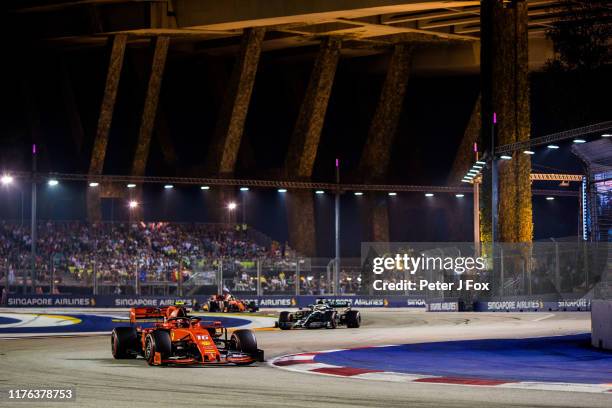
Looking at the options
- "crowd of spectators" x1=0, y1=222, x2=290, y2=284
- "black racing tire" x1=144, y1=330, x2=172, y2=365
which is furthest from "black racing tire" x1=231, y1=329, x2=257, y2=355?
"crowd of spectators" x1=0, y1=222, x2=290, y2=284

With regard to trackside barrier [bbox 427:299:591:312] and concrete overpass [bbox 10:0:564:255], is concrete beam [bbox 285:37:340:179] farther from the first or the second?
trackside barrier [bbox 427:299:591:312]

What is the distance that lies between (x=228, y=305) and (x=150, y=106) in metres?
19.0

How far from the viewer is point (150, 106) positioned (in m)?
56.2

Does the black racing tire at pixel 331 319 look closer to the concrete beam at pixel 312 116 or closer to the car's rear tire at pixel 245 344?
the car's rear tire at pixel 245 344

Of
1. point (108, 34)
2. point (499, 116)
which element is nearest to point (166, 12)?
point (108, 34)

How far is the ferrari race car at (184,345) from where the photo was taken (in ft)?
56.1

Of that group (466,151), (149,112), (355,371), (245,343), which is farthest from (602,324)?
(466,151)

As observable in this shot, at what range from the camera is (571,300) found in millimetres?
39094

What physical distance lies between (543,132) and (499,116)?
19.0 metres

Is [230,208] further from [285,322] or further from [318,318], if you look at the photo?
[285,322]

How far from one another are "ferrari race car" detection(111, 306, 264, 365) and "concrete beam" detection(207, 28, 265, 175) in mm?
36466

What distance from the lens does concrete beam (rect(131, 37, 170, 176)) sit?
54.8m

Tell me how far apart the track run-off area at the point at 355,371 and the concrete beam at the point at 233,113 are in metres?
27.3

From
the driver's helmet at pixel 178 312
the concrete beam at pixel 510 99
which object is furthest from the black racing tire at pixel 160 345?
the concrete beam at pixel 510 99
